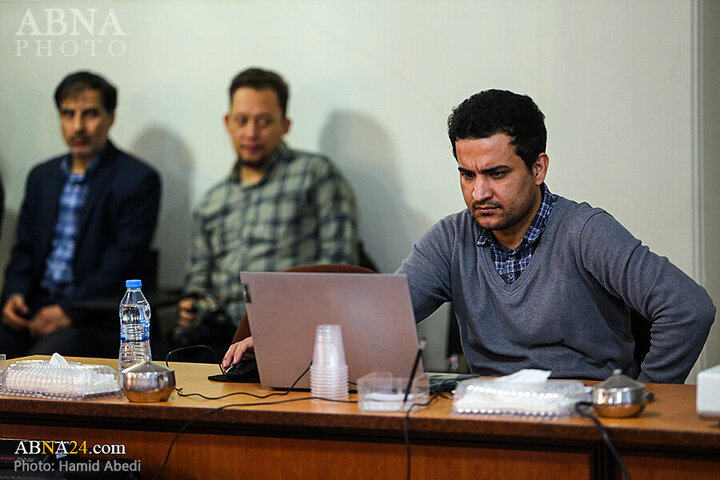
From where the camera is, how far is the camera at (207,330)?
11.0 ft

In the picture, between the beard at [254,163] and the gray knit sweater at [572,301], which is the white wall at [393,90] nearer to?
the beard at [254,163]

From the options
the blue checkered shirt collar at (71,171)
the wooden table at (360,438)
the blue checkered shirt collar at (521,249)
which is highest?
the blue checkered shirt collar at (71,171)

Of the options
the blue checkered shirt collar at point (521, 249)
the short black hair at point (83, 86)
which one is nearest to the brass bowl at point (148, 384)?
the blue checkered shirt collar at point (521, 249)

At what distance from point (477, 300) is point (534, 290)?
14cm

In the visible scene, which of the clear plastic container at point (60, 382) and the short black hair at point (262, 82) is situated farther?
the short black hair at point (262, 82)

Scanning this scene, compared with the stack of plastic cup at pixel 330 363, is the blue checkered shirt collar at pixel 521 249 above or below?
above

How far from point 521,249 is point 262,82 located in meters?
2.06

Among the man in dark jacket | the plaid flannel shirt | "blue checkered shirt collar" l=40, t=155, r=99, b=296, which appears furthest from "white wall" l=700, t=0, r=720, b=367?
"blue checkered shirt collar" l=40, t=155, r=99, b=296

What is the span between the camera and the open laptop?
1523 millimetres

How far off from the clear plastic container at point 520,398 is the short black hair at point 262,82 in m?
2.53

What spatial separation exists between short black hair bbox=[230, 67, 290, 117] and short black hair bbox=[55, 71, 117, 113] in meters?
0.64

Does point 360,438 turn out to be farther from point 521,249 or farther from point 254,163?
point 254,163

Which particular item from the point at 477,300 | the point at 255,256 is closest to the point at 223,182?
the point at 255,256

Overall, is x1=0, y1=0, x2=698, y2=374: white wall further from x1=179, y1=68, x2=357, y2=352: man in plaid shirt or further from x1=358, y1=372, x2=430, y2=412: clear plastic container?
x1=358, y1=372, x2=430, y2=412: clear plastic container
